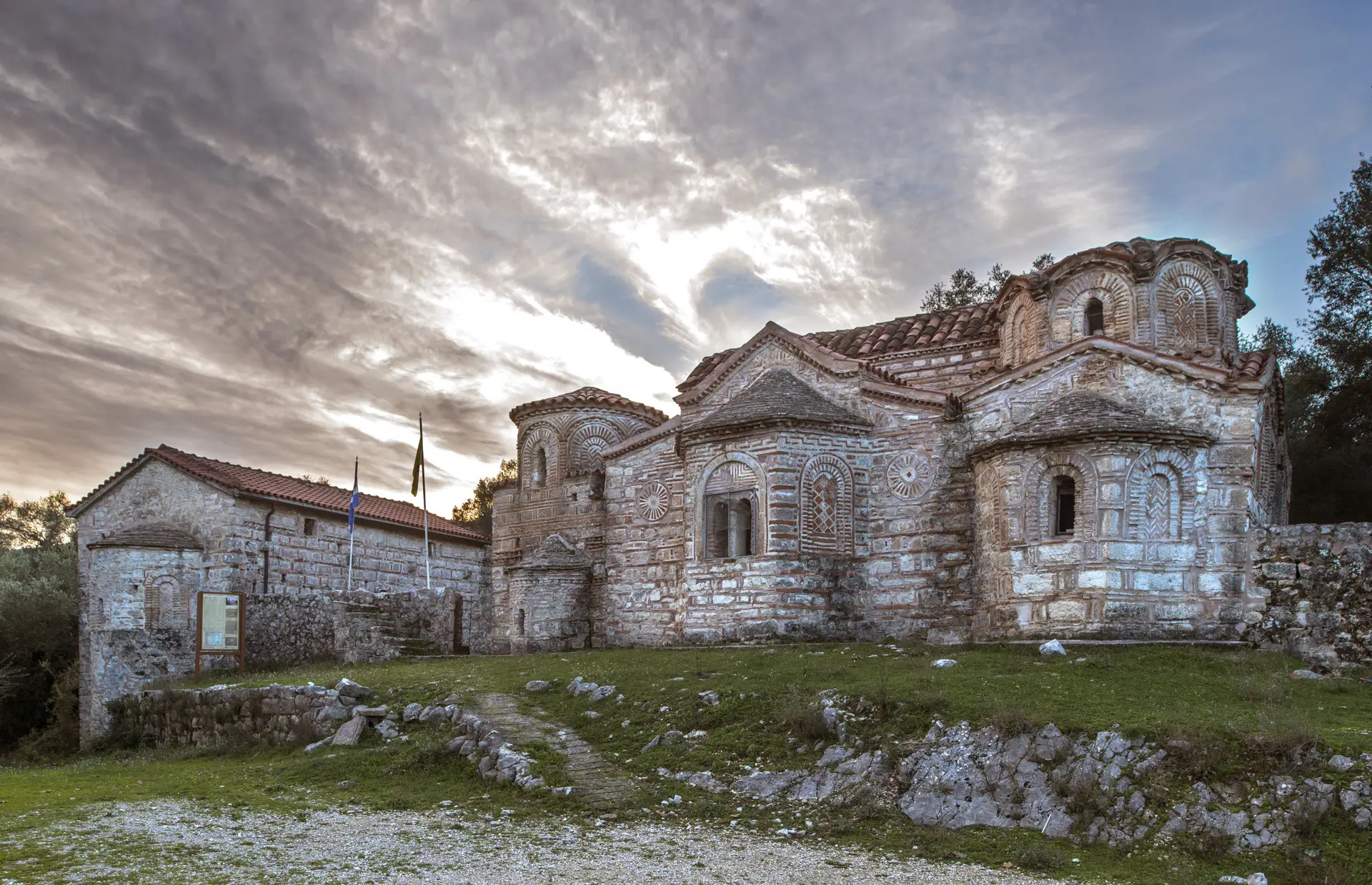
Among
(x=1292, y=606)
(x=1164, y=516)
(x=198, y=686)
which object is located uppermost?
(x=1164, y=516)

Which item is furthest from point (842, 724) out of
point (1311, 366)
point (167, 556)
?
point (1311, 366)

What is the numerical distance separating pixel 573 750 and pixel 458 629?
46.5 feet

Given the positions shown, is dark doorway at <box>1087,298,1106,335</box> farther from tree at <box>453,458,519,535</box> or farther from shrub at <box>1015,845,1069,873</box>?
tree at <box>453,458,519,535</box>

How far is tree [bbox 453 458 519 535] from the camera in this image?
50031mm

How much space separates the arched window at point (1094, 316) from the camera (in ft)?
69.7

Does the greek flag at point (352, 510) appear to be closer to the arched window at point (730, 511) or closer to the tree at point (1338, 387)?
the arched window at point (730, 511)

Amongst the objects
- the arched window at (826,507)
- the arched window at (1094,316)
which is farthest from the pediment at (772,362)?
the arched window at (1094,316)

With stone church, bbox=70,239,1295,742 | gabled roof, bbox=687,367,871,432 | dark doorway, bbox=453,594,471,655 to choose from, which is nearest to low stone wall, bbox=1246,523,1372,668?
stone church, bbox=70,239,1295,742

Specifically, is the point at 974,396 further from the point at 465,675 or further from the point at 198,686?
the point at 198,686

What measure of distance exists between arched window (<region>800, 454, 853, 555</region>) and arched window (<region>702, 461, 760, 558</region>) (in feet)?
3.41

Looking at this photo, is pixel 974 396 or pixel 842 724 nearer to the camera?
pixel 842 724

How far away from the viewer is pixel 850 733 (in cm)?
1204

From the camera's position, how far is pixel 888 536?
20.3 m

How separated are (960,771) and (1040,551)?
738cm
